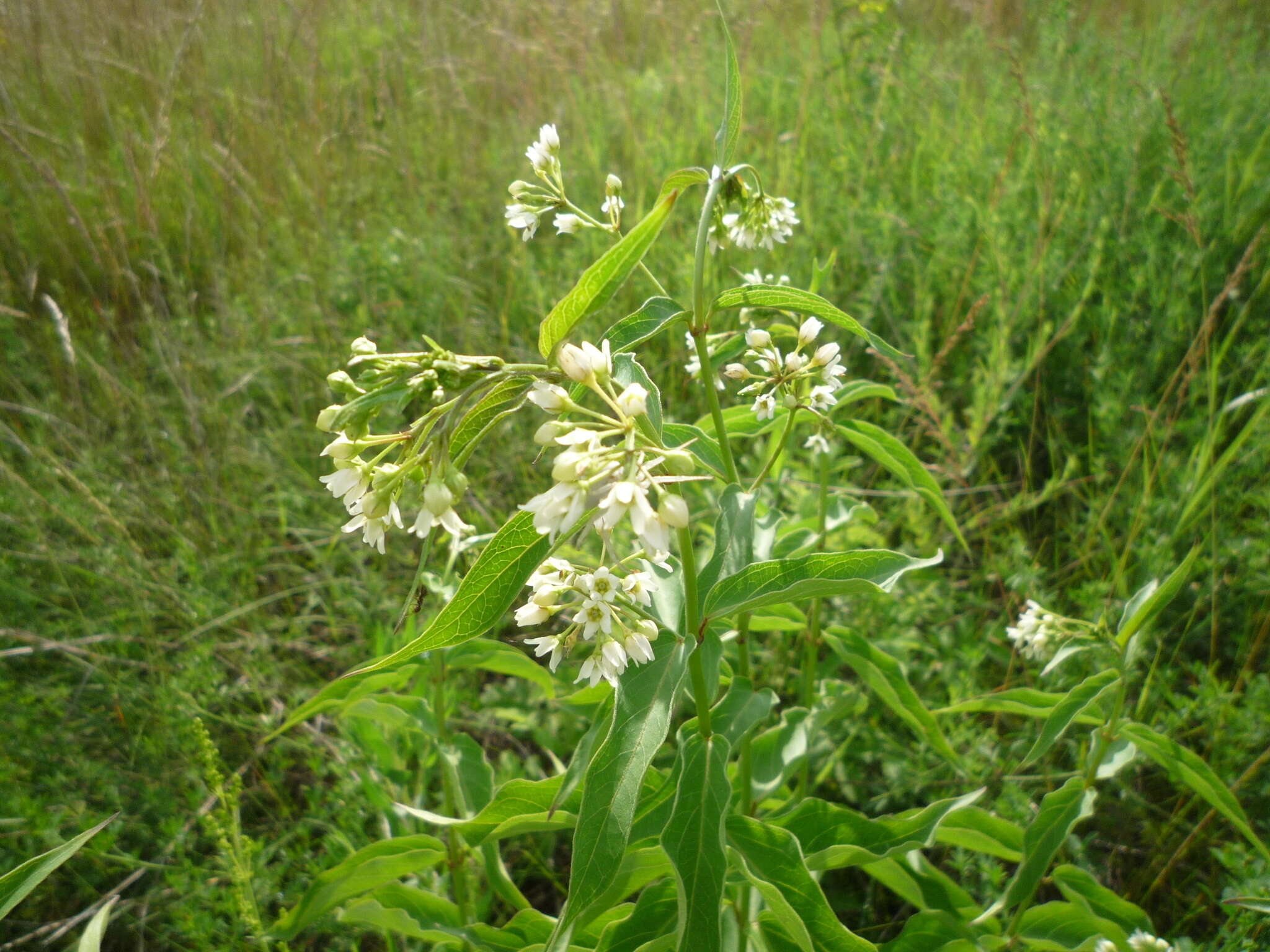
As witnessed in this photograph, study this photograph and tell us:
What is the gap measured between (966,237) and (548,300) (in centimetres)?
186

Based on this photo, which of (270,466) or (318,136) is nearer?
(270,466)

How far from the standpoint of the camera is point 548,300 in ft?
11.8

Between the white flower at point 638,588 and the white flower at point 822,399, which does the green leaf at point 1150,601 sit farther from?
the white flower at point 638,588

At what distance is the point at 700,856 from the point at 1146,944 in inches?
42.7

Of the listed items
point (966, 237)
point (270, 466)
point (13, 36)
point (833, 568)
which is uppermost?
point (13, 36)

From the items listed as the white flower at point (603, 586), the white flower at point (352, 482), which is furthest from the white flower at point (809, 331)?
the white flower at point (352, 482)

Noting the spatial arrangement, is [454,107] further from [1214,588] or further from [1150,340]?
[1214,588]

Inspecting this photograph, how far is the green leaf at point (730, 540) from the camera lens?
1346 millimetres

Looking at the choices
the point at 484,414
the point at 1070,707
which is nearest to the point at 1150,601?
the point at 1070,707

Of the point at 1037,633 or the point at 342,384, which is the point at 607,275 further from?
the point at 1037,633

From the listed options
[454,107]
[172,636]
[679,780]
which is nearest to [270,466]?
[172,636]

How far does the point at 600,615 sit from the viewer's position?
1.29m

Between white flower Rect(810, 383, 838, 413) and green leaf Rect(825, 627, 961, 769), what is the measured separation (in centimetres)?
52

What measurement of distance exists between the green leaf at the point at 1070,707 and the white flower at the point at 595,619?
0.86 metres
